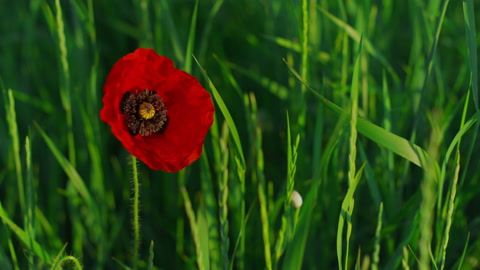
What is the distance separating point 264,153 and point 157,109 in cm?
44

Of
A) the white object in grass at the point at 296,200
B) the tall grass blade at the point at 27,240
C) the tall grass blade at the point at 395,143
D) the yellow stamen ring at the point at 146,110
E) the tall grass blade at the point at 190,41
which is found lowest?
the tall grass blade at the point at 27,240

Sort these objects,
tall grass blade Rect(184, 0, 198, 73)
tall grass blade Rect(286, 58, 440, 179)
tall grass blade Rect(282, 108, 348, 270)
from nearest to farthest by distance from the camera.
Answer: tall grass blade Rect(282, 108, 348, 270) → tall grass blade Rect(286, 58, 440, 179) → tall grass blade Rect(184, 0, 198, 73)

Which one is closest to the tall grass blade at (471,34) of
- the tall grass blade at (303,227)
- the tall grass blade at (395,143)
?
the tall grass blade at (395,143)

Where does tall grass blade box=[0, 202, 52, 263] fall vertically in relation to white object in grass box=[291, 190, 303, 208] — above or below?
below

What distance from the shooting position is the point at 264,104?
4.63 ft

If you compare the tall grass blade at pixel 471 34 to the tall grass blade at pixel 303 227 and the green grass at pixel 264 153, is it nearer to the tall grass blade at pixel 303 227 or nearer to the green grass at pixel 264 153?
the green grass at pixel 264 153

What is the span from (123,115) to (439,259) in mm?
525

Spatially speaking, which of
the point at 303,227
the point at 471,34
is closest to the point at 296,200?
the point at 303,227

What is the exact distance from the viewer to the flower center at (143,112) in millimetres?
880

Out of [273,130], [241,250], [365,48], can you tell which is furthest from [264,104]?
[241,250]

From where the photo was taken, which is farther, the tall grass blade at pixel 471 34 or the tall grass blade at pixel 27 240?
the tall grass blade at pixel 471 34

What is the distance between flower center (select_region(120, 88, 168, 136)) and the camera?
880 millimetres

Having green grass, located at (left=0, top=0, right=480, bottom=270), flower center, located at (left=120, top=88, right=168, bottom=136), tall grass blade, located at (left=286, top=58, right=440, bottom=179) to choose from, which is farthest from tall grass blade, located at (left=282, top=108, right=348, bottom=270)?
flower center, located at (left=120, top=88, right=168, bottom=136)

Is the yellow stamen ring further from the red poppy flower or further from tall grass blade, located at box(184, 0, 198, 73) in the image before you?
tall grass blade, located at box(184, 0, 198, 73)
